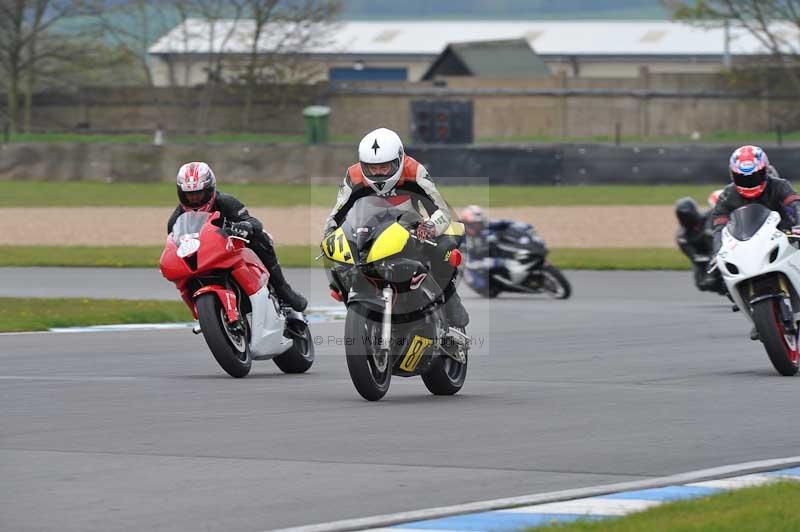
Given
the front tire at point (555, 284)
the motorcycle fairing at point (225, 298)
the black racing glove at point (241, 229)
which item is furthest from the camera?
the front tire at point (555, 284)

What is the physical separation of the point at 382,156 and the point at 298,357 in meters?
2.92

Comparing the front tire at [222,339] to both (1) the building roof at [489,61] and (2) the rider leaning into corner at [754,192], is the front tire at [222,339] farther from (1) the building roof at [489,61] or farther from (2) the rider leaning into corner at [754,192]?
(1) the building roof at [489,61]

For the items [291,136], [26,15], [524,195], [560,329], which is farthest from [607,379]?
[26,15]

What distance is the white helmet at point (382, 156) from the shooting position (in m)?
10.0

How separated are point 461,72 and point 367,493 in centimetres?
7615

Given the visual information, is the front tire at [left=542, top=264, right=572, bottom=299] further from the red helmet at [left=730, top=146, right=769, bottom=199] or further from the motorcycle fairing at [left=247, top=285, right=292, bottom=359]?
the motorcycle fairing at [left=247, top=285, right=292, bottom=359]

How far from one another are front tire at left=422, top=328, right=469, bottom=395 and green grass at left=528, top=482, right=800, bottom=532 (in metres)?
3.97

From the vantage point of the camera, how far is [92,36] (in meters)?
60.0

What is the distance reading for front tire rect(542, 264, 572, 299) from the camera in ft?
70.8

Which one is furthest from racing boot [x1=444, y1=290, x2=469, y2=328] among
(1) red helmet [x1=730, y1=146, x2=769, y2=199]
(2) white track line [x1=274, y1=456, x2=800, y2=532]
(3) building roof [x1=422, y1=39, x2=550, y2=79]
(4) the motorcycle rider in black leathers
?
(3) building roof [x1=422, y1=39, x2=550, y2=79]

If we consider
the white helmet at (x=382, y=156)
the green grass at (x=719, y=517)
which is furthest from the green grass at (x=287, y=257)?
the green grass at (x=719, y=517)

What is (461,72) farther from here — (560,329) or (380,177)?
(380,177)

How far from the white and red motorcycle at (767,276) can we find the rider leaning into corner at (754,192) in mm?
222

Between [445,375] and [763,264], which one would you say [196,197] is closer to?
[445,375]
